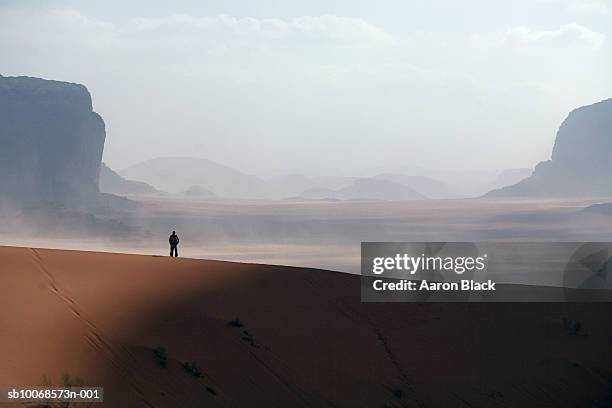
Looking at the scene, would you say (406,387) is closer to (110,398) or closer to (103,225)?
(110,398)

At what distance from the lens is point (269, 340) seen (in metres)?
29.1

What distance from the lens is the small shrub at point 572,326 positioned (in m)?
37.2

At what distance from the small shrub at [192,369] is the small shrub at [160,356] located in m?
0.51

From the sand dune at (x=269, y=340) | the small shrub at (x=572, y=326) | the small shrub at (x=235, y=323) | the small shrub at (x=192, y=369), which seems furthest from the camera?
the small shrub at (x=572, y=326)

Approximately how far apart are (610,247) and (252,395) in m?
77.6

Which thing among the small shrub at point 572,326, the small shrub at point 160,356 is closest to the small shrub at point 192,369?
the small shrub at point 160,356

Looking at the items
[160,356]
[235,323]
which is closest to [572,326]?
[235,323]

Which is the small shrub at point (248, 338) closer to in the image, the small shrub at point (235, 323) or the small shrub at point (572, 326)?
the small shrub at point (235, 323)

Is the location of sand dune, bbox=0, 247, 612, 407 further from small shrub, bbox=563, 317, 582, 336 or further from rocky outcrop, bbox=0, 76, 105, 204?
rocky outcrop, bbox=0, 76, 105, 204

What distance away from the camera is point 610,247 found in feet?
318

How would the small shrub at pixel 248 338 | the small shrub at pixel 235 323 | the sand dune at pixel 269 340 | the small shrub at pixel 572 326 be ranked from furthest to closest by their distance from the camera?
1. the small shrub at pixel 572 326
2. the small shrub at pixel 235 323
3. the small shrub at pixel 248 338
4. the sand dune at pixel 269 340

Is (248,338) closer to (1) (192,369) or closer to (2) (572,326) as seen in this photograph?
(1) (192,369)

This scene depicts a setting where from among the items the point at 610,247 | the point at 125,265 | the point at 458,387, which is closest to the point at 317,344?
the point at 458,387

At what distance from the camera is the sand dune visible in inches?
926
